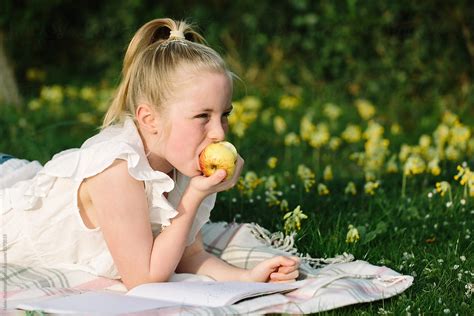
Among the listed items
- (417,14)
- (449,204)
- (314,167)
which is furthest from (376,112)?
(449,204)

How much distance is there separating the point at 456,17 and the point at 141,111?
4720mm

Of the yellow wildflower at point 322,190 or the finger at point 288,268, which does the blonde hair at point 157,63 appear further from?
the yellow wildflower at point 322,190

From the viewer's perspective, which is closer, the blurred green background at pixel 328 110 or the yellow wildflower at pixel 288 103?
the blurred green background at pixel 328 110

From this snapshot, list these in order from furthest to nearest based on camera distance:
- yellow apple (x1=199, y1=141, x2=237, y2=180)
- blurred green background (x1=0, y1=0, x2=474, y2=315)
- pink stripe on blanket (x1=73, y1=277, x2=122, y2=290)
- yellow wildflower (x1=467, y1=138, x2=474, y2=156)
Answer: yellow wildflower (x1=467, y1=138, x2=474, y2=156) < blurred green background (x1=0, y1=0, x2=474, y2=315) < pink stripe on blanket (x1=73, y1=277, x2=122, y2=290) < yellow apple (x1=199, y1=141, x2=237, y2=180)

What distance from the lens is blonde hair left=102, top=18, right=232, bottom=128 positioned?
3.07 m

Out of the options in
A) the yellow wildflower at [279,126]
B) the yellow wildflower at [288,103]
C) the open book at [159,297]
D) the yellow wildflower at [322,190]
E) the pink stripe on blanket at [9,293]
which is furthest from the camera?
the yellow wildflower at [288,103]

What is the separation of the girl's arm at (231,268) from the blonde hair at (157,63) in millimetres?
600

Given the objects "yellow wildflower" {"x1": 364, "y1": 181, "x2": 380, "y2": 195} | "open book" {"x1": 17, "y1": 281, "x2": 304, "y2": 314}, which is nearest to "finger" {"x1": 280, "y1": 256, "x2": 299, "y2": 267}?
"open book" {"x1": 17, "y1": 281, "x2": 304, "y2": 314}

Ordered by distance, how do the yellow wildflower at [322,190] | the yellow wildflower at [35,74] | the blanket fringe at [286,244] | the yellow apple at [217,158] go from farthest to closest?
the yellow wildflower at [35,74] < the yellow wildflower at [322,190] < the blanket fringe at [286,244] < the yellow apple at [217,158]

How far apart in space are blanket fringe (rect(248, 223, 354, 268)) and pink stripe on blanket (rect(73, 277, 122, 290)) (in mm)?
687

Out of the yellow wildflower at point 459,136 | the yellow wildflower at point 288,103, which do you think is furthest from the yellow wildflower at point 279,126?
the yellow wildflower at point 459,136

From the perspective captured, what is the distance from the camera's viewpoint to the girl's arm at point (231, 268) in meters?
3.09

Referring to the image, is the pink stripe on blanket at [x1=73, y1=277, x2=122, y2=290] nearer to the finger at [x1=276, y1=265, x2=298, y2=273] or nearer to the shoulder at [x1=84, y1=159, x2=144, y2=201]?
the shoulder at [x1=84, y1=159, x2=144, y2=201]

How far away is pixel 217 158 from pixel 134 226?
15.0 inches
